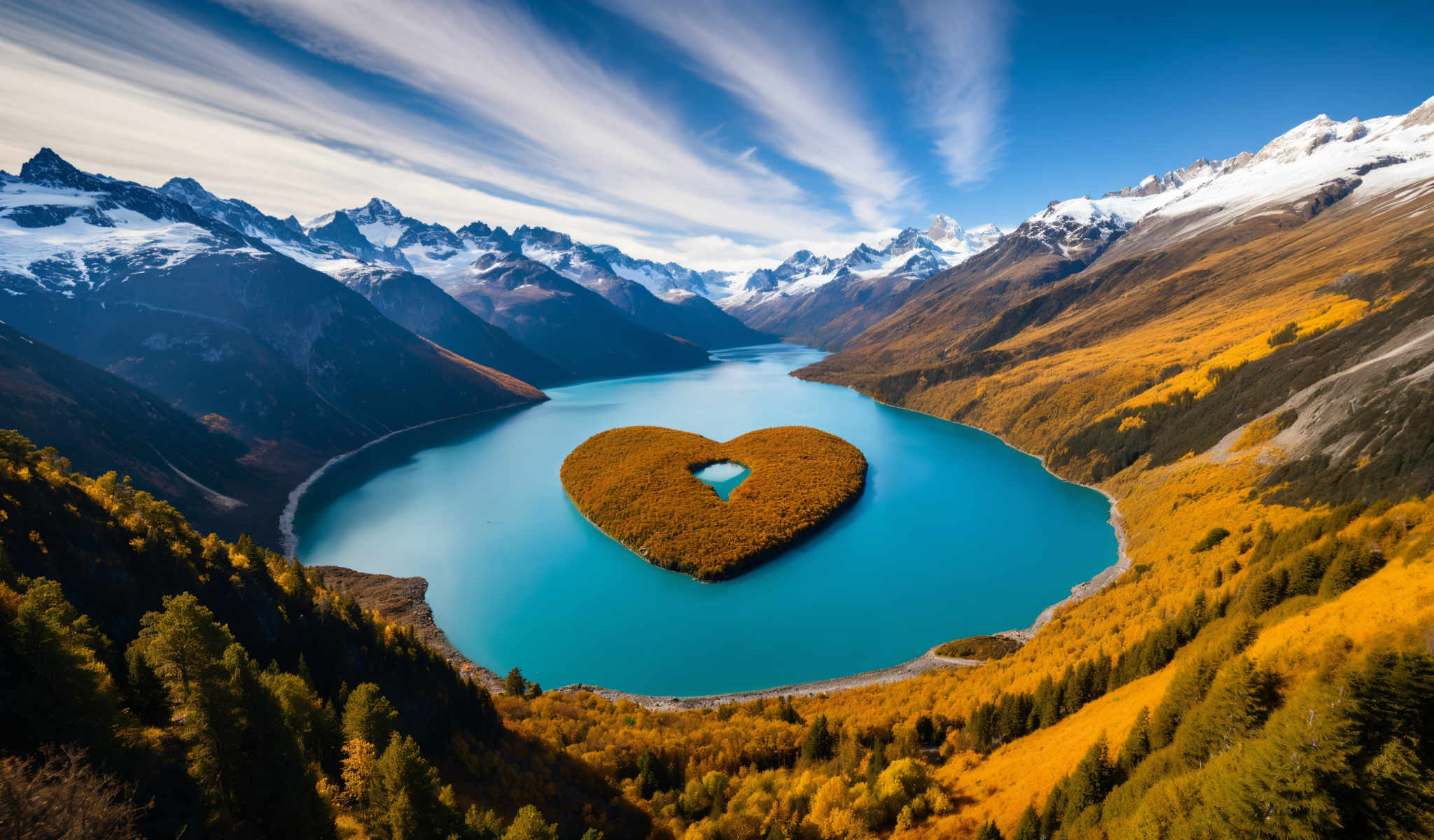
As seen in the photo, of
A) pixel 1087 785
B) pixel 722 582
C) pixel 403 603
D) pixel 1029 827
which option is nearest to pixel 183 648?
pixel 1029 827

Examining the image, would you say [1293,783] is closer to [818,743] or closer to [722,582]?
[818,743]

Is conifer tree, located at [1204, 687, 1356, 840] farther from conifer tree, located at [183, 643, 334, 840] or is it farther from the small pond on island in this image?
the small pond on island

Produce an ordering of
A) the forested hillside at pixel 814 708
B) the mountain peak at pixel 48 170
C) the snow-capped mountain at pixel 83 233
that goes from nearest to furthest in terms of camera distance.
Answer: the forested hillside at pixel 814 708 < the snow-capped mountain at pixel 83 233 < the mountain peak at pixel 48 170

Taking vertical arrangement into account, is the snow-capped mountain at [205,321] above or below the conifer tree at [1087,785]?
above

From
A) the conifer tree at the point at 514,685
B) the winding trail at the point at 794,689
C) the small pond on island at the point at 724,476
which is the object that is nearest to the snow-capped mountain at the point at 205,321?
the small pond on island at the point at 724,476

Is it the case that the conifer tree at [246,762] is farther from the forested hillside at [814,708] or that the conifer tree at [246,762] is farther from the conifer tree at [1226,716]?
the conifer tree at [1226,716]

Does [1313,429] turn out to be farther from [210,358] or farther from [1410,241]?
[210,358]

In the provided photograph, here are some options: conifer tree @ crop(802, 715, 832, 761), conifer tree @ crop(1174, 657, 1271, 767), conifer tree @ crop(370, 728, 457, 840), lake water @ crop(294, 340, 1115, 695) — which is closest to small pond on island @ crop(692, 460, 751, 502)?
lake water @ crop(294, 340, 1115, 695)

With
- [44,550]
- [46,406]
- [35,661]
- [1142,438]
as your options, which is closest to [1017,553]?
[1142,438]
